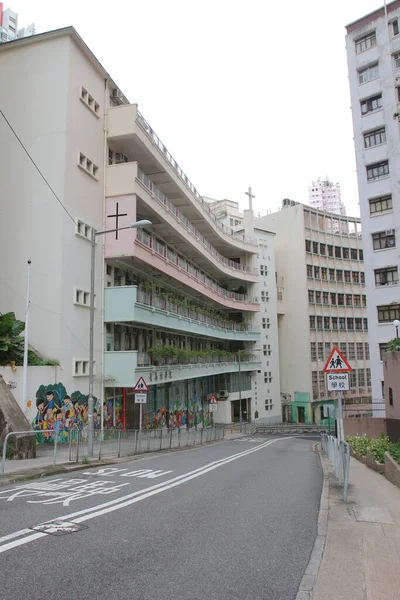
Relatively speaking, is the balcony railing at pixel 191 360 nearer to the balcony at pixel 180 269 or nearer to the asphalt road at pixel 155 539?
the balcony at pixel 180 269

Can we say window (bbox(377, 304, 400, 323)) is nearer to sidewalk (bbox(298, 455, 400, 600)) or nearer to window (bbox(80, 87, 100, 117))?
window (bbox(80, 87, 100, 117))

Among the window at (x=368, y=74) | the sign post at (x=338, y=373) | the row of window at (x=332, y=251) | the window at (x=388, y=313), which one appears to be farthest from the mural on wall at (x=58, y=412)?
the row of window at (x=332, y=251)

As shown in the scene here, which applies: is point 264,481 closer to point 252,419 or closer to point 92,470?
point 92,470

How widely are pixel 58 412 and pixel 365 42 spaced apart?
112 ft

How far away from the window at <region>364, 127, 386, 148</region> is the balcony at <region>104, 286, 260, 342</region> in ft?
59.4

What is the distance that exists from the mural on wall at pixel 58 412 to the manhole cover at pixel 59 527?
44.6 ft

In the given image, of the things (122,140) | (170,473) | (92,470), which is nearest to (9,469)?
(92,470)

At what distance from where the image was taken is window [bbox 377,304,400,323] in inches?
1299

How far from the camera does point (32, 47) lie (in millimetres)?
25016

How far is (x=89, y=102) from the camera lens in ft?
86.3

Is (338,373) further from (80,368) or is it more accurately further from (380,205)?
(380,205)

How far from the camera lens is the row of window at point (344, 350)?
60812 millimetres

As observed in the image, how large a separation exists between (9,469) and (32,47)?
21.9 meters

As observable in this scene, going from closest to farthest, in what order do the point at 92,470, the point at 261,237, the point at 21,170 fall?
the point at 92,470 → the point at 21,170 → the point at 261,237
